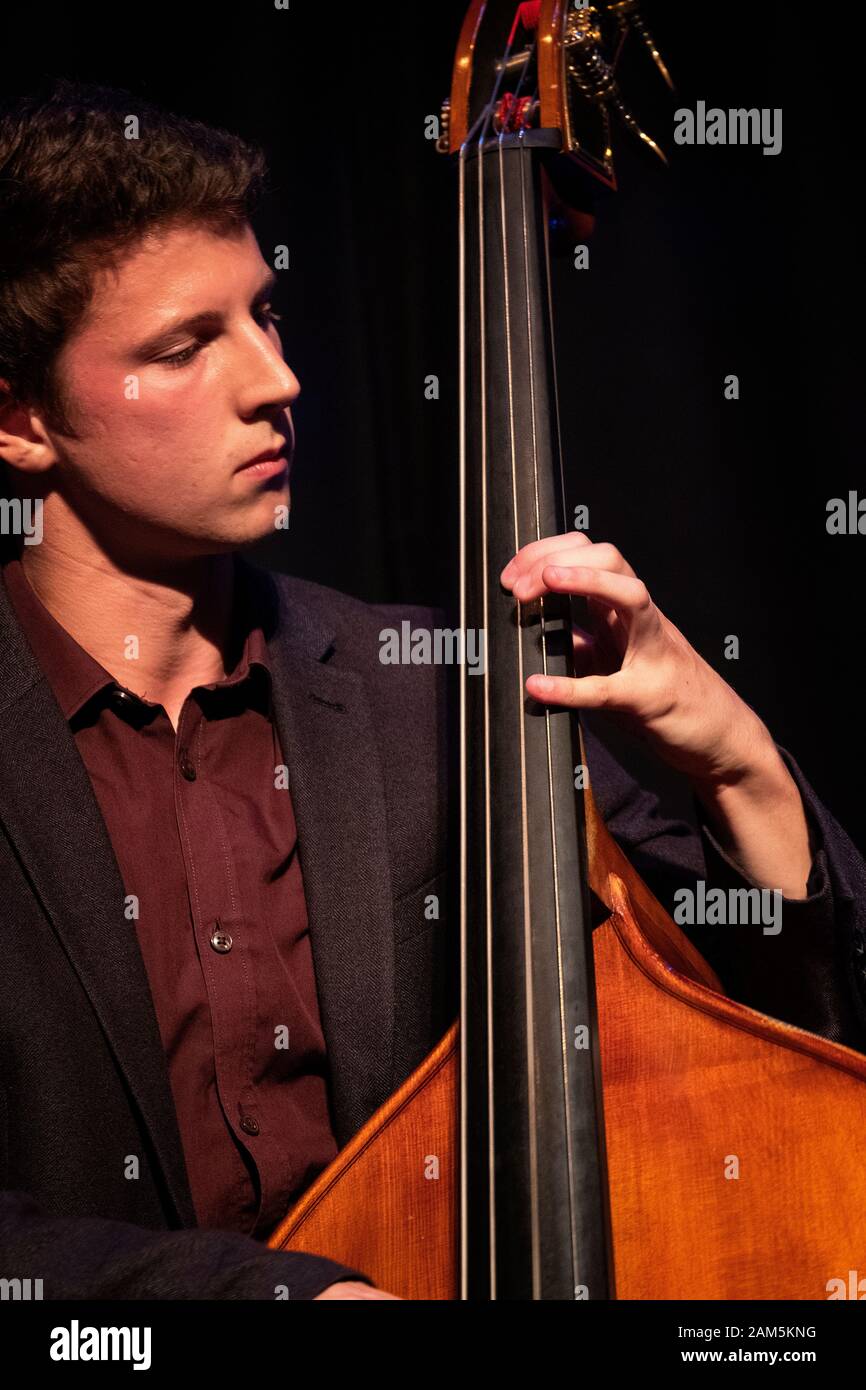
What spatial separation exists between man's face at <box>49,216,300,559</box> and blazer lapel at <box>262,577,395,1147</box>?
20 centimetres

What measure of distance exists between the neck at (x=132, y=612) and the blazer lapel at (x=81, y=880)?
0.13 meters

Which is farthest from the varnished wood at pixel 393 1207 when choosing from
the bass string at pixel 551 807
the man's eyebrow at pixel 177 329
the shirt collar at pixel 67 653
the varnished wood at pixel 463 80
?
the varnished wood at pixel 463 80

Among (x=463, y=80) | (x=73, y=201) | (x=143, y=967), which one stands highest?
(x=463, y=80)

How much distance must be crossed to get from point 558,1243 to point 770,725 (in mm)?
1038

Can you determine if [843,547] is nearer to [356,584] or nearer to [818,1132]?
[356,584]

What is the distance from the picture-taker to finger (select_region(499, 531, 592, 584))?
1.03m

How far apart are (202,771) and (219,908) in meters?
0.16

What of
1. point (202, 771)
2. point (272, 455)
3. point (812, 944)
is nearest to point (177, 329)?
point (272, 455)

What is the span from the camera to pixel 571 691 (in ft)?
3.33

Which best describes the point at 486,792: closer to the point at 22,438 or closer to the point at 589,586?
the point at 589,586

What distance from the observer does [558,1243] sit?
0.88 meters

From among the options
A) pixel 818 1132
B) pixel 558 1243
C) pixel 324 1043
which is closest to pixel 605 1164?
pixel 558 1243

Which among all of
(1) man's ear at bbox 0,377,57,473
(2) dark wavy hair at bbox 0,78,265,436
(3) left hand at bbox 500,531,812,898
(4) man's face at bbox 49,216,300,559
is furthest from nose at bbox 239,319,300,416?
(3) left hand at bbox 500,531,812,898

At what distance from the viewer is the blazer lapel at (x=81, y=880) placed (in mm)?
1119
